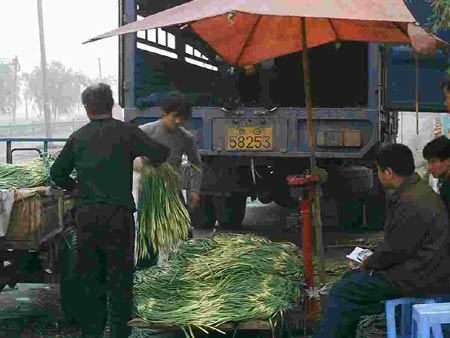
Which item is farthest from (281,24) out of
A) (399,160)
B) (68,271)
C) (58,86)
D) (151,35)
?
(58,86)

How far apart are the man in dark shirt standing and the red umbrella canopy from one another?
Result: 583mm

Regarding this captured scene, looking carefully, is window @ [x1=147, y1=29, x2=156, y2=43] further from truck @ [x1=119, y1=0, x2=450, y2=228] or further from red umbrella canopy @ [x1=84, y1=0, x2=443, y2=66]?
red umbrella canopy @ [x1=84, y1=0, x2=443, y2=66]

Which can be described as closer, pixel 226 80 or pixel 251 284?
pixel 251 284

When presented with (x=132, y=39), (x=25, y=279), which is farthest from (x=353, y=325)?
(x=132, y=39)

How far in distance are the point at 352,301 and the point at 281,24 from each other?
218cm

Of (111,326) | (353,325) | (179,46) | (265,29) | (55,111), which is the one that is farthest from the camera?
(55,111)

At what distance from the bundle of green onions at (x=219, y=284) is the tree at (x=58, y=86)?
214 feet

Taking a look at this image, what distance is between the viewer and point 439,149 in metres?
4.52

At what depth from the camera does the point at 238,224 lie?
32.2ft

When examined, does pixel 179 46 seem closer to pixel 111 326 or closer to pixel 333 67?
pixel 333 67

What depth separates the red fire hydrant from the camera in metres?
4.60

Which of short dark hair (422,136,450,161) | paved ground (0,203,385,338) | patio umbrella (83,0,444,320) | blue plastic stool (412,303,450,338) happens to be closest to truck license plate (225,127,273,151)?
paved ground (0,203,385,338)

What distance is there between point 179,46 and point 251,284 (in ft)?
17.9

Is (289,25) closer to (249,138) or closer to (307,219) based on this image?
(307,219)
